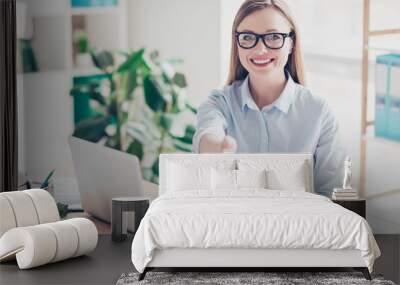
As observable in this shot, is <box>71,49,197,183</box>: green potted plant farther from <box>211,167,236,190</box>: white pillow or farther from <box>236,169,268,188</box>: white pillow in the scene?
<box>236,169,268,188</box>: white pillow

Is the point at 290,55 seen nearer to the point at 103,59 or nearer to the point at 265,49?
the point at 265,49

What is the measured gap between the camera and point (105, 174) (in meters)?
7.52

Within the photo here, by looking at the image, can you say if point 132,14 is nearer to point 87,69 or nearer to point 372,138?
point 87,69

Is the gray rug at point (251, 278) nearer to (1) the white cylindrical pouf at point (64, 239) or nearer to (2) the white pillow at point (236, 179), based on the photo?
(1) the white cylindrical pouf at point (64, 239)

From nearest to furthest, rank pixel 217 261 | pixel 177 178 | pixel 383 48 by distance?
pixel 217 261, pixel 177 178, pixel 383 48

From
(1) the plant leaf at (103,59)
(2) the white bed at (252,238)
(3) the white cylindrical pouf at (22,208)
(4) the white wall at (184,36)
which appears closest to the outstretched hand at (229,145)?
(4) the white wall at (184,36)

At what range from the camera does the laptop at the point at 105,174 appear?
7.51 metres

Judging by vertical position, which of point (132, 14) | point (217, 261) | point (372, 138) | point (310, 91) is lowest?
point (217, 261)

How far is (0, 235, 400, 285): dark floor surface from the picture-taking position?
5129 mm

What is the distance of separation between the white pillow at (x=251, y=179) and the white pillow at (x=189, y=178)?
0.30 meters

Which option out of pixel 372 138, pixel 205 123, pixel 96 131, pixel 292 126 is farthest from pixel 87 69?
Answer: pixel 372 138

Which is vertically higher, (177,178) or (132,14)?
(132,14)

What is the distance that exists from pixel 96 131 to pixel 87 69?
2.19ft

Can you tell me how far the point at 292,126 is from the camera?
7.49 metres
